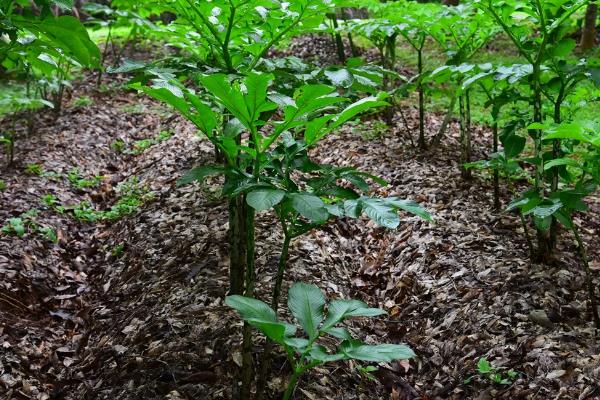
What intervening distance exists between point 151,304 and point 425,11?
115 inches

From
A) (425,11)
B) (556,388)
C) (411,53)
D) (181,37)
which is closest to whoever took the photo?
(556,388)

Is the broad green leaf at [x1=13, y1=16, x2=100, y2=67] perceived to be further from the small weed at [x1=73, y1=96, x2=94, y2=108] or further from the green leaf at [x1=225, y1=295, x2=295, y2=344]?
the small weed at [x1=73, y1=96, x2=94, y2=108]

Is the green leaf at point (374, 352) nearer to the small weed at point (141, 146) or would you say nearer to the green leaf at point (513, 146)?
the green leaf at point (513, 146)

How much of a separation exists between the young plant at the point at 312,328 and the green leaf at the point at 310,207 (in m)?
0.27

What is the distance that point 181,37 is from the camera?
2.45 metres

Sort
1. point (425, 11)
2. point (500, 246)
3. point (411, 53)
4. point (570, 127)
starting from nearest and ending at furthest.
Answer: point (570, 127) < point (500, 246) < point (425, 11) < point (411, 53)

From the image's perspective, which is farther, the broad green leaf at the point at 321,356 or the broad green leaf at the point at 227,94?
the broad green leaf at the point at 227,94

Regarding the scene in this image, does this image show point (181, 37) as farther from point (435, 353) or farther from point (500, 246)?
point (500, 246)

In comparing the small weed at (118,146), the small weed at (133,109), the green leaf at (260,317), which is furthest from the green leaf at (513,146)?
the small weed at (133,109)

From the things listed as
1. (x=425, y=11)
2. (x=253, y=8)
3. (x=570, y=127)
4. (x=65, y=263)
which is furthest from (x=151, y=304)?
(x=425, y=11)

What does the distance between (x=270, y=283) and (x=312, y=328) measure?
5.25ft

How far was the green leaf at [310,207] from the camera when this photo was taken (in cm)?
132

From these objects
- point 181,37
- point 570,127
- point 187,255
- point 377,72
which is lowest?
point 187,255

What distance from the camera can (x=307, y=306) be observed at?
143 cm
